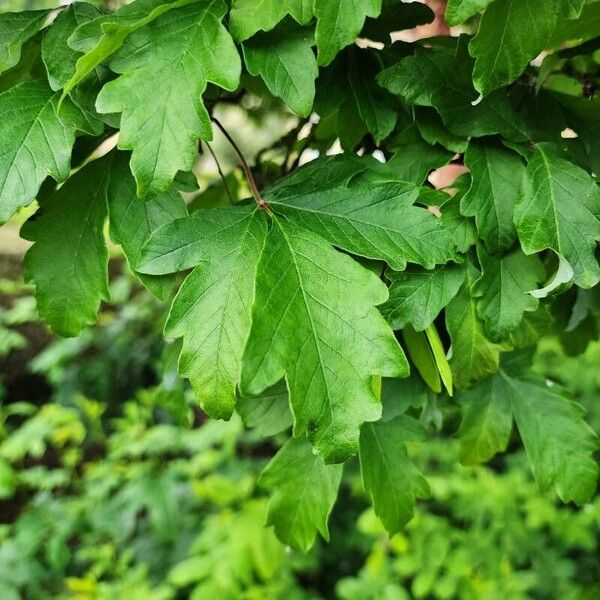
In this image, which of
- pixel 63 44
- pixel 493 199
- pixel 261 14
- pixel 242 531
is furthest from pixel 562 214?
pixel 242 531

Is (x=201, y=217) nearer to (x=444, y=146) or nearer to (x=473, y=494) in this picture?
(x=444, y=146)

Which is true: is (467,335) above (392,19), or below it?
below

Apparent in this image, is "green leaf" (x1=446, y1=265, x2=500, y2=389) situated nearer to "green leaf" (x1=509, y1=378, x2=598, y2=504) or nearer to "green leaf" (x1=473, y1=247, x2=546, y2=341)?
"green leaf" (x1=473, y1=247, x2=546, y2=341)

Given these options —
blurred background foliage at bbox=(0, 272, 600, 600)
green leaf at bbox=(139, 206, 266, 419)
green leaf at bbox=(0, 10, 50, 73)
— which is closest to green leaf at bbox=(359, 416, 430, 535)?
green leaf at bbox=(139, 206, 266, 419)

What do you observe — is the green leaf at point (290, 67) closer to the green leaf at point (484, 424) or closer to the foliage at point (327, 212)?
the foliage at point (327, 212)

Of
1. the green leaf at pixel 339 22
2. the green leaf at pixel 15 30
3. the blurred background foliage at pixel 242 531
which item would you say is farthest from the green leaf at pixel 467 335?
the blurred background foliage at pixel 242 531

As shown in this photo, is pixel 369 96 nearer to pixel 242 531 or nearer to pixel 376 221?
pixel 376 221

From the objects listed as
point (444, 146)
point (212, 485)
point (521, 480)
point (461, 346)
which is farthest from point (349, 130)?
point (521, 480)
